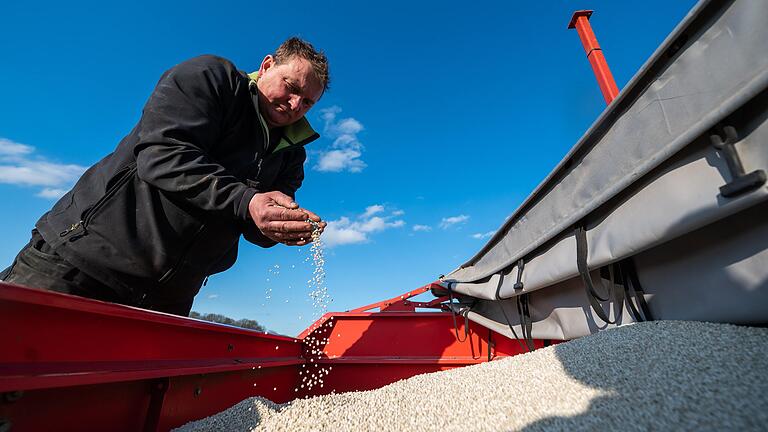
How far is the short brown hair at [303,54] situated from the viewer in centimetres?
179

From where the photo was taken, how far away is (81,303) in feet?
2.99

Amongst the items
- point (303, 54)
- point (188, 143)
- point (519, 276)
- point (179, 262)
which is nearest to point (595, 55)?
point (519, 276)

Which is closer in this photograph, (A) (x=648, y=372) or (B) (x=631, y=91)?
(A) (x=648, y=372)

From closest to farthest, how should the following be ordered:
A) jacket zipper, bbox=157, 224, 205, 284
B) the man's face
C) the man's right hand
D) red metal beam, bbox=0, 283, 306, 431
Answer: red metal beam, bbox=0, 283, 306, 431 → the man's right hand → jacket zipper, bbox=157, 224, 205, 284 → the man's face

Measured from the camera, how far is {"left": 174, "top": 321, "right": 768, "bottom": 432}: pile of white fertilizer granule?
0.79 m

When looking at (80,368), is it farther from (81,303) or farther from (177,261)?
(177,261)

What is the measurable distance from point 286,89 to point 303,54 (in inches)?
8.0

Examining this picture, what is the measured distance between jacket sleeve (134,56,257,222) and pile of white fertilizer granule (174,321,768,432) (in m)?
0.87

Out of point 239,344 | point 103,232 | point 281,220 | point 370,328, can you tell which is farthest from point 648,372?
point 370,328

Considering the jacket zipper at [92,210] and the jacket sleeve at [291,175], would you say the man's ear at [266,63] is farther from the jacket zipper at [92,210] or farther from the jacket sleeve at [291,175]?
the jacket zipper at [92,210]

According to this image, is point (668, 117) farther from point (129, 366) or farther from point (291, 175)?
point (291, 175)

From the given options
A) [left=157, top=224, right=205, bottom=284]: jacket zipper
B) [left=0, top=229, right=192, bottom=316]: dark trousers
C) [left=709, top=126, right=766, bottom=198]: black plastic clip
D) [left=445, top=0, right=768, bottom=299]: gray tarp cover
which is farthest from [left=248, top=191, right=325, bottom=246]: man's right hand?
[left=709, top=126, right=766, bottom=198]: black plastic clip

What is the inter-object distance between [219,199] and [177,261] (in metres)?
0.48

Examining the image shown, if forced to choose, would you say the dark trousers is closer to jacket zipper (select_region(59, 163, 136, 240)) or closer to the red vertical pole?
jacket zipper (select_region(59, 163, 136, 240))
